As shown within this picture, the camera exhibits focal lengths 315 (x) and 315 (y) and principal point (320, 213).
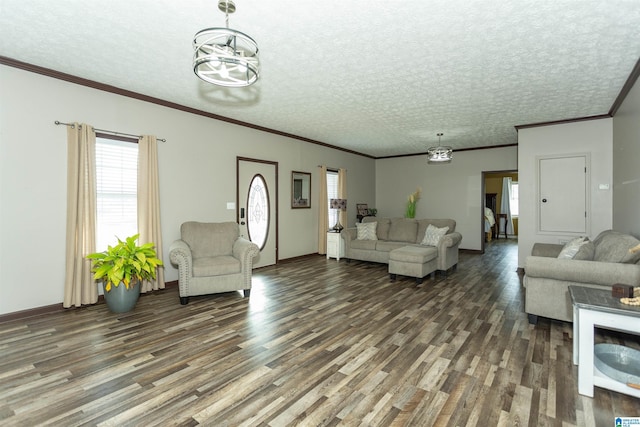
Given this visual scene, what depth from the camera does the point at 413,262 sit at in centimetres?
510

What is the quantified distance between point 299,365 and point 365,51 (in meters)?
2.99

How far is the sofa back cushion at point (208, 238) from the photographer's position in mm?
4668

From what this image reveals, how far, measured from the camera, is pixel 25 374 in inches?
96.1

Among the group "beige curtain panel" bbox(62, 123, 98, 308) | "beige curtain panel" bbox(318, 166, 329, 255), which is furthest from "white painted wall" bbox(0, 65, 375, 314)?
"beige curtain panel" bbox(318, 166, 329, 255)

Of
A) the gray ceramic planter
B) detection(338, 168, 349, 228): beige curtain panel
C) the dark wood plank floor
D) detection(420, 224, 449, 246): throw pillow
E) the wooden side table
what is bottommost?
the dark wood plank floor

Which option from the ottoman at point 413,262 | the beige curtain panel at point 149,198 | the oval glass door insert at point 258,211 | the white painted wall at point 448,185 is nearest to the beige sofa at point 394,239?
the ottoman at point 413,262

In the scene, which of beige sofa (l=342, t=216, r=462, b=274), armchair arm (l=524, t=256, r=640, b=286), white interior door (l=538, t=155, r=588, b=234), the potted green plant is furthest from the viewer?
beige sofa (l=342, t=216, r=462, b=274)

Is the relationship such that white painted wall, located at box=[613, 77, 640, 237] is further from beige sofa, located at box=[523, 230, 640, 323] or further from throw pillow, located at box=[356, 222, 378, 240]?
throw pillow, located at box=[356, 222, 378, 240]

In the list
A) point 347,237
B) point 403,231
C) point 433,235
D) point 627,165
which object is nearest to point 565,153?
point 627,165

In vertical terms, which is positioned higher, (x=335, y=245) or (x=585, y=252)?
(x=585, y=252)

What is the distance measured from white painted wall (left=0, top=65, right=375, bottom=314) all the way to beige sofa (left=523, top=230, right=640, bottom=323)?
4618 millimetres

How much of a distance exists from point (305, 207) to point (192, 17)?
496cm

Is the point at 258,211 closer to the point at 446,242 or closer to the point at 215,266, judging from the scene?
the point at 215,266

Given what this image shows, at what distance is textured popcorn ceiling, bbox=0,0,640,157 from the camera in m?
2.51
